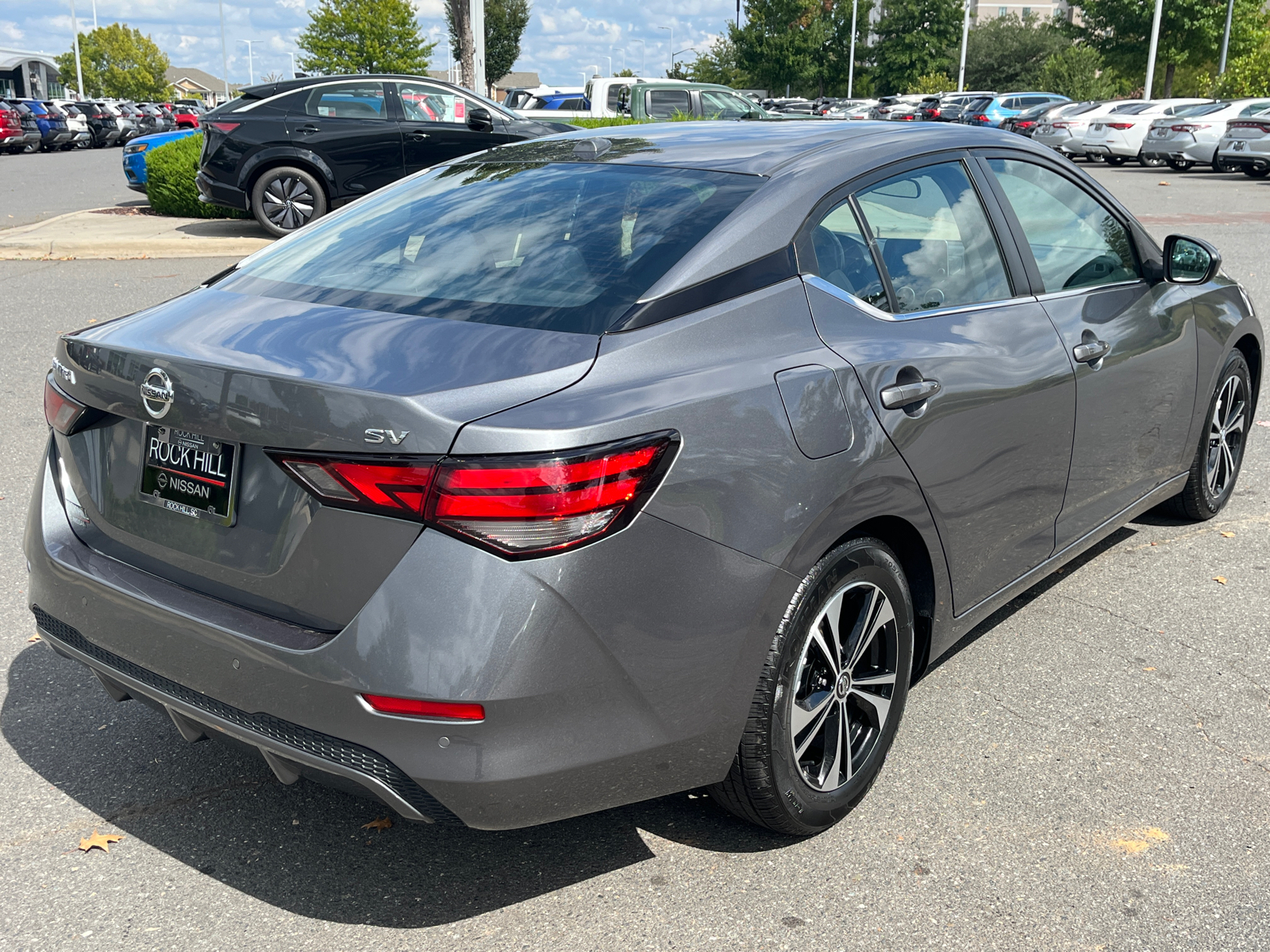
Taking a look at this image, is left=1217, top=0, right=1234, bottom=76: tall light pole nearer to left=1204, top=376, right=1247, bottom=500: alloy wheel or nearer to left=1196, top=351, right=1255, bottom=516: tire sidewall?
left=1196, top=351, right=1255, bottom=516: tire sidewall

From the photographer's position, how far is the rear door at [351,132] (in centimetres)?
1330

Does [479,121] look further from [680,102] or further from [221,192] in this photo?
[680,102]

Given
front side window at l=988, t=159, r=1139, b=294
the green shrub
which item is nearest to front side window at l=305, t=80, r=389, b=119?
the green shrub

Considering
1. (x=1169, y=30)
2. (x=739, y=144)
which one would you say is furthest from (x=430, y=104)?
(x=1169, y=30)

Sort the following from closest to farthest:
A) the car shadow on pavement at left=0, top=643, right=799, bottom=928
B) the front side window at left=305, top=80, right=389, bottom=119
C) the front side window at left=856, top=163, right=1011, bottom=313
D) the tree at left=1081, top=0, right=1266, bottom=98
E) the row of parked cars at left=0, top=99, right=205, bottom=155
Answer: the car shadow on pavement at left=0, top=643, right=799, bottom=928 < the front side window at left=856, top=163, right=1011, bottom=313 < the front side window at left=305, top=80, right=389, bottom=119 < the row of parked cars at left=0, top=99, right=205, bottom=155 < the tree at left=1081, top=0, right=1266, bottom=98

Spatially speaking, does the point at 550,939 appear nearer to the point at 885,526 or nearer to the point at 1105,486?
the point at 885,526

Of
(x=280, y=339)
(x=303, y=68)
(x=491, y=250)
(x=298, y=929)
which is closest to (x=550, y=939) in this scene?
(x=298, y=929)

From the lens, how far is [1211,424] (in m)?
4.87

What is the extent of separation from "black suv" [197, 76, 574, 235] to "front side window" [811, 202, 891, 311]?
10354 mm

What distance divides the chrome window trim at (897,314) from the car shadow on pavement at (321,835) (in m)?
1.34

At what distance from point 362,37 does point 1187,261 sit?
188 ft

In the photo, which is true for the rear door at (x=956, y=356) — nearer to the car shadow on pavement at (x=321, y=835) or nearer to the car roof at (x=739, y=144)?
the car roof at (x=739, y=144)

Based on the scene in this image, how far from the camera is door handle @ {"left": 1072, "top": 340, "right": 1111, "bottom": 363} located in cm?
363

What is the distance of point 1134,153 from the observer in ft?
96.1
